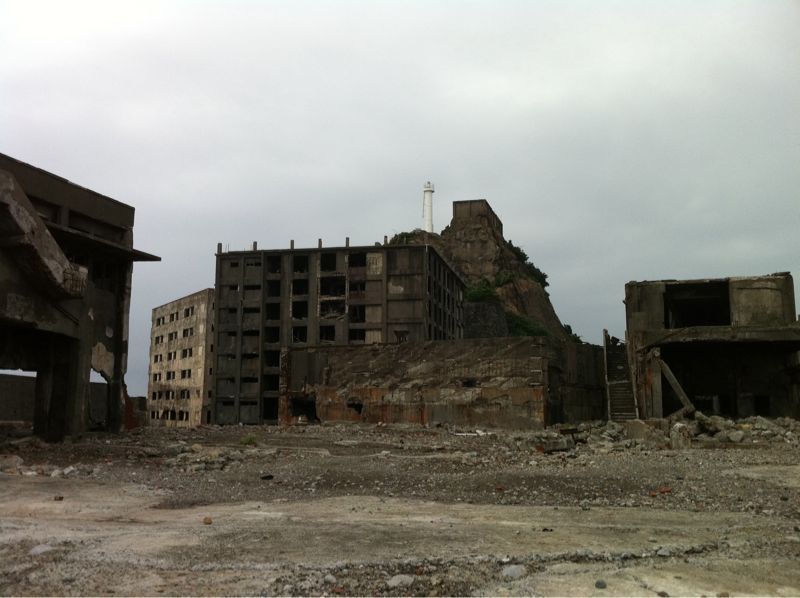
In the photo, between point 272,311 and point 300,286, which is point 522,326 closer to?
point 300,286

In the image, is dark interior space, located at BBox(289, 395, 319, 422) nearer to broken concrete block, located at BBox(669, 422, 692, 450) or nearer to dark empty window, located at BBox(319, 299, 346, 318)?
broken concrete block, located at BBox(669, 422, 692, 450)

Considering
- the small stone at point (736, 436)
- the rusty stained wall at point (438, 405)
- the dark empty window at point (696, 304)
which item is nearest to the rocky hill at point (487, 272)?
the dark empty window at point (696, 304)

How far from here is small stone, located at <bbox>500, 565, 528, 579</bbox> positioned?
489 centimetres

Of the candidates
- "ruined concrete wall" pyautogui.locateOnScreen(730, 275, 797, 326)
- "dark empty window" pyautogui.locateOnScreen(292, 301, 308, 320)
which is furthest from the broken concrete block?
"dark empty window" pyautogui.locateOnScreen(292, 301, 308, 320)

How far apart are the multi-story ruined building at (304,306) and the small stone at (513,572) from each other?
51.6 meters

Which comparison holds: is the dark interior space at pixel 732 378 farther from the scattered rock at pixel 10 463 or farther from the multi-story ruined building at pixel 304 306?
the multi-story ruined building at pixel 304 306

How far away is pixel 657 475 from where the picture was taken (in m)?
10.6

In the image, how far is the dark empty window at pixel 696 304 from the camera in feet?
95.7

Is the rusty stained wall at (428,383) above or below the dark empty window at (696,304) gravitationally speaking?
below

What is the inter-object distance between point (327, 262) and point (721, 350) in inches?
1557

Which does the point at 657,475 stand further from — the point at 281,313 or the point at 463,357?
the point at 281,313

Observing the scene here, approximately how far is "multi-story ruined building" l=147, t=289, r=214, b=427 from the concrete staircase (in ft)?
160

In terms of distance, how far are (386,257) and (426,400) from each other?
31682 mm

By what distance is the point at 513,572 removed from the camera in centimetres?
495
